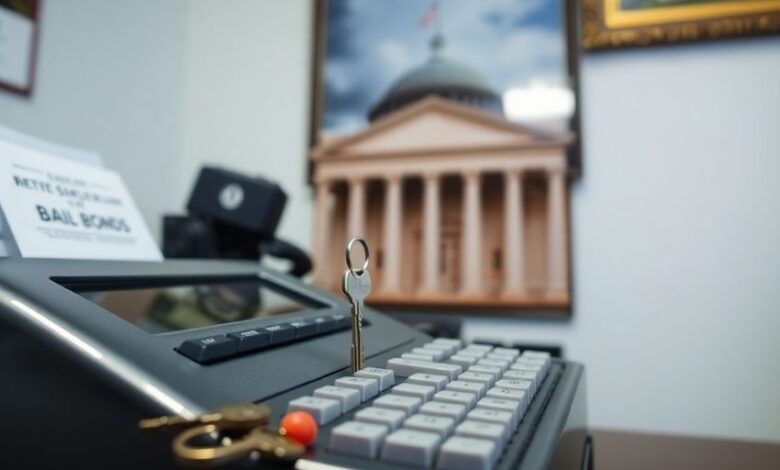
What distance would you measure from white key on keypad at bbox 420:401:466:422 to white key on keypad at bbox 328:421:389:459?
0.03 metres

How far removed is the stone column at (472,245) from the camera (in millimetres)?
845

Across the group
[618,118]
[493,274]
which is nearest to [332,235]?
[493,274]

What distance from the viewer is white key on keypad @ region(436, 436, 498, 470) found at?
7.8 inches

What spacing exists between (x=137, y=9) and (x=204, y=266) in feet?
2.22

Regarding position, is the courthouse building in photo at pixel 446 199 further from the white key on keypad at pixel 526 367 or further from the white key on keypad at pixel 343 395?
the white key on keypad at pixel 343 395

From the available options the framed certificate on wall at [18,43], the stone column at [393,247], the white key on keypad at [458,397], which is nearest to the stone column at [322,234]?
the stone column at [393,247]

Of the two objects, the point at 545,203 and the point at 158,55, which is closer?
the point at 545,203

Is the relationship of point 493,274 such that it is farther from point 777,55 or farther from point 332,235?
point 777,55

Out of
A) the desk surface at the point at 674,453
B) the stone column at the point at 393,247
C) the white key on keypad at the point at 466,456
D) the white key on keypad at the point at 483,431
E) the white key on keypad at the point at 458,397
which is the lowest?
the desk surface at the point at 674,453

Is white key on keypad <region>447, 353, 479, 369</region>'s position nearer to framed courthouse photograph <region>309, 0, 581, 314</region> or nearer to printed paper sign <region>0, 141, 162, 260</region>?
printed paper sign <region>0, 141, 162, 260</region>

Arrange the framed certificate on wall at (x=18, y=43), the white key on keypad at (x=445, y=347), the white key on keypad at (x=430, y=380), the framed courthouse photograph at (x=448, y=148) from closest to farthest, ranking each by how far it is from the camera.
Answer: the white key on keypad at (x=430, y=380)
the white key on keypad at (x=445, y=347)
the framed certificate on wall at (x=18, y=43)
the framed courthouse photograph at (x=448, y=148)

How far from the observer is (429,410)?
0.24m

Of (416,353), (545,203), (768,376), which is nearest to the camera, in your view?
(416,353)

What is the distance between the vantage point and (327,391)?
26cm
